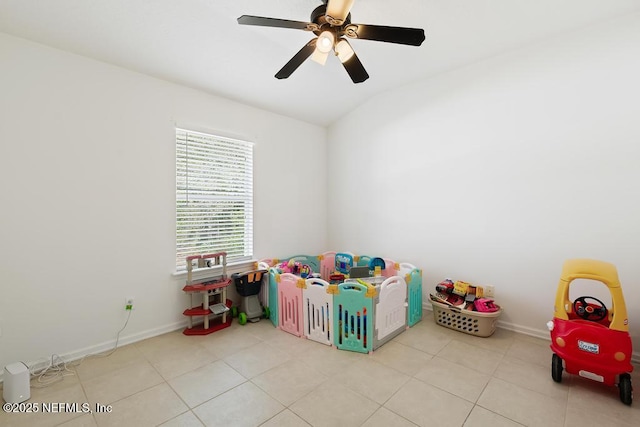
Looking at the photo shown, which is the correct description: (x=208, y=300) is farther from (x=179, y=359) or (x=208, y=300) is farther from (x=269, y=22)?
(x=269, y=22)

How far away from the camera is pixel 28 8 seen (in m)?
1.89

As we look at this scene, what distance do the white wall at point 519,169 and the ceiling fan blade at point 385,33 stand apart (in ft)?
5.49

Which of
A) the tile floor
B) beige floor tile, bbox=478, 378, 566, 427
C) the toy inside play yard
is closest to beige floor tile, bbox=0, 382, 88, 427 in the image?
the tile floor

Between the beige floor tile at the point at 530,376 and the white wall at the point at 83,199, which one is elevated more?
the white wall at the point at 83,199

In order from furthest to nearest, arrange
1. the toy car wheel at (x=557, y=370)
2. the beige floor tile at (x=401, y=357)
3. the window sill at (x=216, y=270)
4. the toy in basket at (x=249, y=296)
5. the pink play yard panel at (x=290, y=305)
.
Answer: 1. the toy in basket at (x=249, y=296)
2. the window sill at (x=216, y=270)
3. the pink play yard panel at (x=290, y=305)
4. the beige floor tile at (x=401, y=357)
5. the toy car wheel at (x=557, y=370)

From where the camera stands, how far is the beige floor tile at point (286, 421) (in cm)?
163

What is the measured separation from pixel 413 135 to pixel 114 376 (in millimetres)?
3959

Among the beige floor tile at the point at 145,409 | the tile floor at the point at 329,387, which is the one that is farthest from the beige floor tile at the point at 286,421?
the beige floor tile at the point at 145,409

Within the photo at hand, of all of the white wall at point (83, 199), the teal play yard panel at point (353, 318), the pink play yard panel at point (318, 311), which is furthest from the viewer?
the pink play yard panel at point (318, 311)

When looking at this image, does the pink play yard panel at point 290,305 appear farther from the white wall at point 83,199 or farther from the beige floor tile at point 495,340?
the beige floor tile at point 495,340

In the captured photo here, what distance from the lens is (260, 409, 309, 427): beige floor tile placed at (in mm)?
1632

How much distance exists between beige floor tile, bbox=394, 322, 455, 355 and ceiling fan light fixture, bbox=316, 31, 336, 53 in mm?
2678

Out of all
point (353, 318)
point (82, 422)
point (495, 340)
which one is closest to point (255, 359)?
point (353, 318)

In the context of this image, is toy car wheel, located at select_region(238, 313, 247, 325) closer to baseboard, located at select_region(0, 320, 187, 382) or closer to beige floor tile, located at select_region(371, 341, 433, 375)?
baseboard, located at select_region(0, 320, 187, 382)
